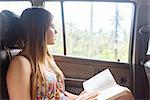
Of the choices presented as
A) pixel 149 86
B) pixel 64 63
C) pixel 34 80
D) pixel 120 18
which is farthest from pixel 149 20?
pixel 34 80

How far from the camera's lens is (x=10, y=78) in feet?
4.53

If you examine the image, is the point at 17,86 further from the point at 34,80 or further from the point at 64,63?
the point at 64,63

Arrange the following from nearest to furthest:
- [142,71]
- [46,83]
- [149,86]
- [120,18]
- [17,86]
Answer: [17,86], [46,83], [149,86], [142,71], [120,18]

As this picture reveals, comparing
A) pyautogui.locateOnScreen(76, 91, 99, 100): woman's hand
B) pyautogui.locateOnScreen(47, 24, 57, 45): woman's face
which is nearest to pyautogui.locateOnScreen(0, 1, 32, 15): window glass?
pyautogui.locateOnScreen(47, 24, 57, 45): woman's face

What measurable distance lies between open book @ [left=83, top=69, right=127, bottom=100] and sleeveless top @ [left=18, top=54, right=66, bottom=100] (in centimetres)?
23

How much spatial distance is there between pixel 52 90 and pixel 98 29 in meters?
0.94

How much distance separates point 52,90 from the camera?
61.1 inches

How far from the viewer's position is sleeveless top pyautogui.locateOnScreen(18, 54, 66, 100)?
4.92 ft

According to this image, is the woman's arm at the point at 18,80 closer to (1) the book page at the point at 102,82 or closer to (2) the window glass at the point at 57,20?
(1) the book page at the point at 102,82

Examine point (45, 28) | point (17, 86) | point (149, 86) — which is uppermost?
point (45, 28)

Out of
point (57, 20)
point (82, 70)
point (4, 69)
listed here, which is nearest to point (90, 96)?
point (4, 69)

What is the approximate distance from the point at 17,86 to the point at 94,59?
1057 mm

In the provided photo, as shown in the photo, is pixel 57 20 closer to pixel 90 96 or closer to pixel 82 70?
pixel 82 70

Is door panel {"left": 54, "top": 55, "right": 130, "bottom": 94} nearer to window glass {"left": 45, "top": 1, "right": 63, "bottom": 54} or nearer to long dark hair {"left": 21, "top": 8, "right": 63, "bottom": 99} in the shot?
window glass {"left": 45, "top": 1, "right": 63, "bottom": 54}
